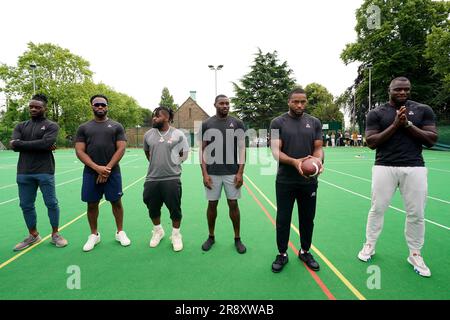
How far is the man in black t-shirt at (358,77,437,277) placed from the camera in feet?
10.5

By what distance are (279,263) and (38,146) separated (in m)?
3.66

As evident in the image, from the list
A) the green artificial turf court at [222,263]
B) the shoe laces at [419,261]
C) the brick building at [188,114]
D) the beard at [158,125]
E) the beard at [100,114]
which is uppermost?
the brick building at [188,114]

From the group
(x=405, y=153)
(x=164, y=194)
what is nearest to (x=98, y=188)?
(x=164, y=194)

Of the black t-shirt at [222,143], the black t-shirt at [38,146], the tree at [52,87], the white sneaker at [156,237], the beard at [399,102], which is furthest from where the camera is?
the tree at [52,87]

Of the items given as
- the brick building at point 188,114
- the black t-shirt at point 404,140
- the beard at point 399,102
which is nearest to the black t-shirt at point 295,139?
the black t-shirt at point 404,140

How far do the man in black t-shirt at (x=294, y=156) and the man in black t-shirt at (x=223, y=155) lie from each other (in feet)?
2.24

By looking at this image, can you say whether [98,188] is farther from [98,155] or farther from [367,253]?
[367,253]

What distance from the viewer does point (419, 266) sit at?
3.23 metres

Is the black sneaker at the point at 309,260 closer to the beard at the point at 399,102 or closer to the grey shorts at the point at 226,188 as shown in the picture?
the grey shorts at the point at 226,188

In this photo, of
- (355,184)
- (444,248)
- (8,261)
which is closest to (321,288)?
(444,248)

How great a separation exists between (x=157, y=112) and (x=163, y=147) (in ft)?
1.76

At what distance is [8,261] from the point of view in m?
3.69

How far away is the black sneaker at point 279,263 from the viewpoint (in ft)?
10.8
